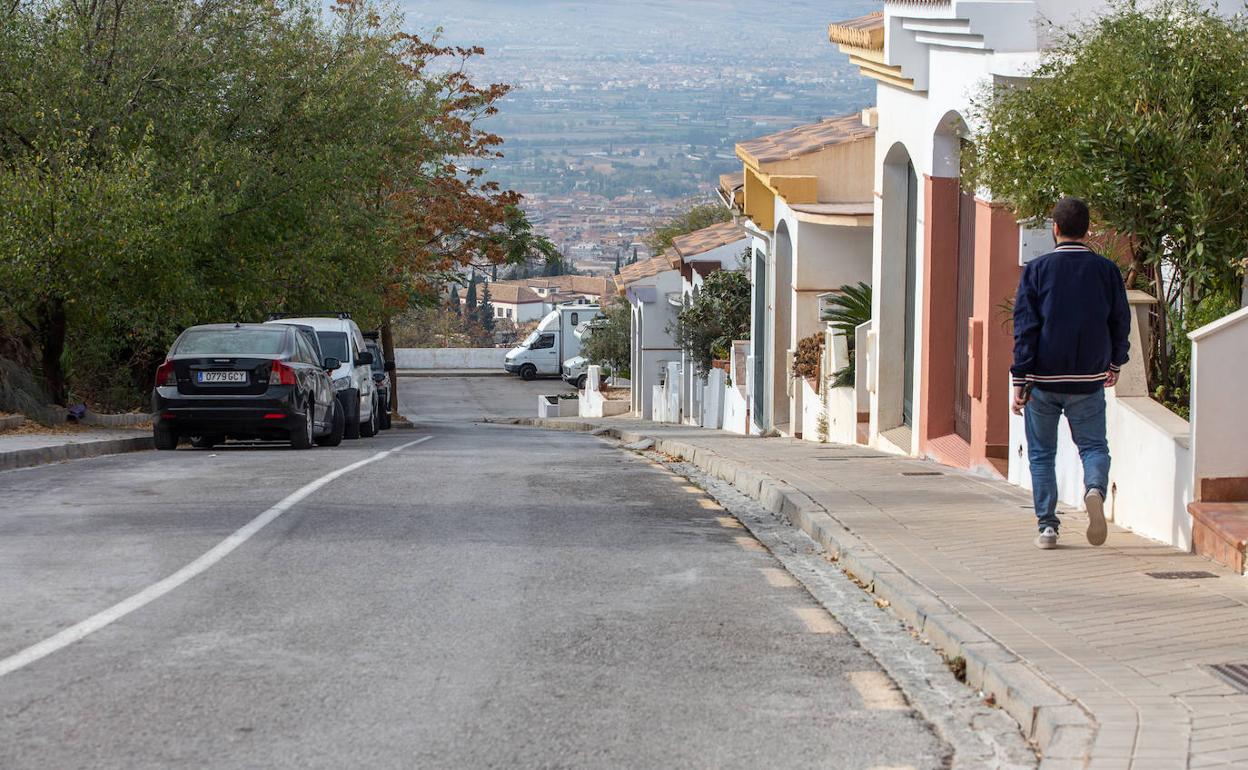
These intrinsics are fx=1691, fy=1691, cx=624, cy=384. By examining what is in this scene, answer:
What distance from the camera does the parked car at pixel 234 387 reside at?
19.8 meters

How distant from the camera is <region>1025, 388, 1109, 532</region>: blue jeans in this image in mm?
9539

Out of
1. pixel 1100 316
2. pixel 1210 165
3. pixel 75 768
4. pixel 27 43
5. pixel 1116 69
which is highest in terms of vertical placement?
pixel 27 43

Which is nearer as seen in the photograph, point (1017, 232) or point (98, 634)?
point (98, 634)

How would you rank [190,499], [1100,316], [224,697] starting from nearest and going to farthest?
[224,697], [1100,316], [190,499]

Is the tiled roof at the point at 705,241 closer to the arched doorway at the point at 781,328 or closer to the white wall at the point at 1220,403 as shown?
the arched doorway at the point at 781,328

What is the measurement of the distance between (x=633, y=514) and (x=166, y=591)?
443cm

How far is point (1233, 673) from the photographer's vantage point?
261 inches

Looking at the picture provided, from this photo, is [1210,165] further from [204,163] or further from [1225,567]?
[204,163]

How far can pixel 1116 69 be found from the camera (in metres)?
11.1

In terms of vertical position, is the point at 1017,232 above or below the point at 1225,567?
above

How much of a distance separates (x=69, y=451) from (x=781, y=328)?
13.4m

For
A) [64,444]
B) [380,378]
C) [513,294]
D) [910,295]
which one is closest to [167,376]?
[64,444]

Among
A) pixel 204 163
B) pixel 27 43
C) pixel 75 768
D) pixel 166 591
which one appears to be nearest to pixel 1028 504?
pixel 166 591

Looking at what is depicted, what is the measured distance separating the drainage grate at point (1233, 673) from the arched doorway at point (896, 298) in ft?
40.7
